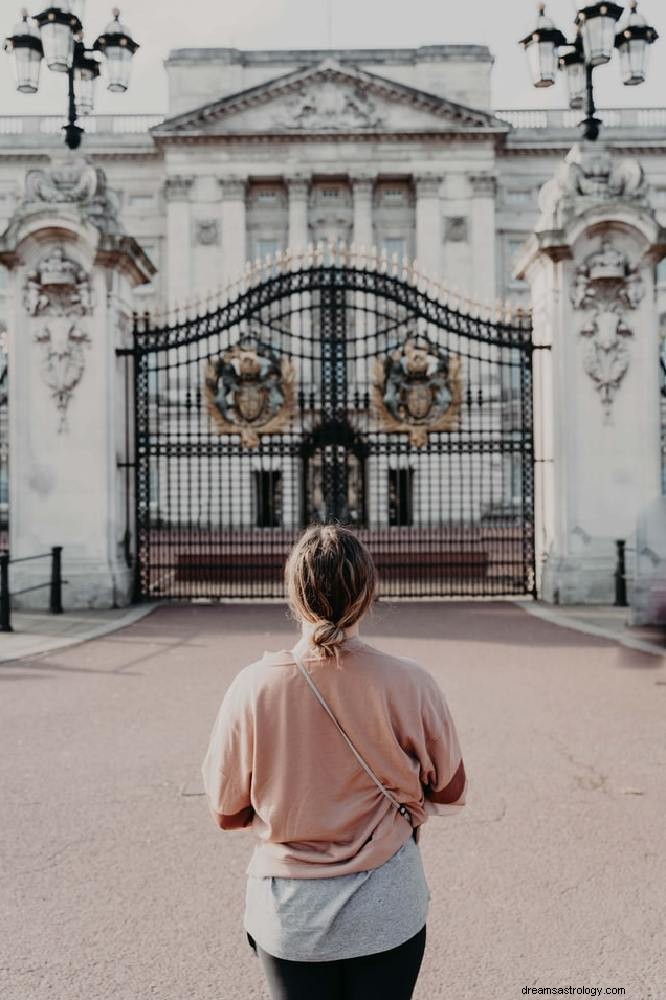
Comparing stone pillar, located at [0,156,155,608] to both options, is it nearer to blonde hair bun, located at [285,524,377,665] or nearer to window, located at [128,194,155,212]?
blonde hair bun, located at [285,524,377,665]

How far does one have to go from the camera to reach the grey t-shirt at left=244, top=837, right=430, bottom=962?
202cm

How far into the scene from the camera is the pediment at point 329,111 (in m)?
43.4

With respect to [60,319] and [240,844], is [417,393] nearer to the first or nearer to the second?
[60,319]

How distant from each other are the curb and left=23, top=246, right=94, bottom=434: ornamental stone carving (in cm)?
691

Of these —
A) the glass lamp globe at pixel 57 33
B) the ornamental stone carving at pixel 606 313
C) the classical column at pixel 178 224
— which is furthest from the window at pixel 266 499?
the classical column at pixel 178 224

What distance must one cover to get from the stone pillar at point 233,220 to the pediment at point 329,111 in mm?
2339

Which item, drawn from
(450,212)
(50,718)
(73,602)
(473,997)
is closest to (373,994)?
(473,997)

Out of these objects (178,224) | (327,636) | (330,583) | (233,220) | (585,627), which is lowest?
(585,627)

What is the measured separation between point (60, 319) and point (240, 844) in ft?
33.1

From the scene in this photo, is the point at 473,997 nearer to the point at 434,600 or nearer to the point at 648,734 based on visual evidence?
the point at 648,734

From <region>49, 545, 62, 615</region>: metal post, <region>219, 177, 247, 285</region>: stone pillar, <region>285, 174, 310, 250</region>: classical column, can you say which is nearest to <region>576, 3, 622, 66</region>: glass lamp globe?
<region>49, 545, 62, 615</region>: metal post

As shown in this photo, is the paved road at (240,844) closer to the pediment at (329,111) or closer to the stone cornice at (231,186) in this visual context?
the stone cornice at (231,186)

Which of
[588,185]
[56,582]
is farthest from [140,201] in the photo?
[56,582]

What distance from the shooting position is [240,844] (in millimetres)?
4508
